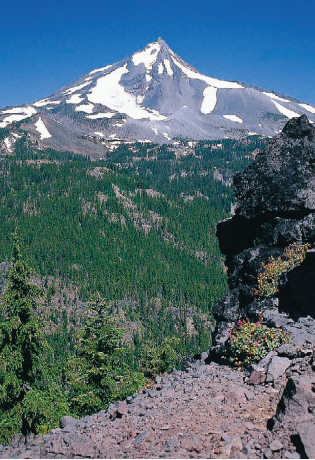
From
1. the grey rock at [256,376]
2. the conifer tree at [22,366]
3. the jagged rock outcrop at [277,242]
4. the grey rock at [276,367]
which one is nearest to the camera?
the grey rock at [276,367]

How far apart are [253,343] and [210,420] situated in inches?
137

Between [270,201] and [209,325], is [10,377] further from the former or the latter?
[209,325]

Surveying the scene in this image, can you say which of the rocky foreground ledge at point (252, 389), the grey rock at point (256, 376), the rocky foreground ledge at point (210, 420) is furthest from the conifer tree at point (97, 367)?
the grey rock at point (256, 376)

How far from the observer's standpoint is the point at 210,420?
28.2ft

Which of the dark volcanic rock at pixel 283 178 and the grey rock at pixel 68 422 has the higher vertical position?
the dark volcanic rock at pixel 283 178

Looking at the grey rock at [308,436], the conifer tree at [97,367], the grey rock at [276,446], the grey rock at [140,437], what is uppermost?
the grey rock at [308,436]

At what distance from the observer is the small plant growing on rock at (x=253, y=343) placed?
1141 cm

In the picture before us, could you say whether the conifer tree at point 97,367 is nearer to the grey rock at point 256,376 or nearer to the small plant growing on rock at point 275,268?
the small plant growing on rock at point 275,268

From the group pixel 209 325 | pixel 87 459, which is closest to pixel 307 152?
pixel 87 459

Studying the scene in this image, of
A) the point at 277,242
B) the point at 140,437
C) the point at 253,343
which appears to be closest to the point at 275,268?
the point at 277,242

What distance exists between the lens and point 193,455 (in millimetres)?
7277

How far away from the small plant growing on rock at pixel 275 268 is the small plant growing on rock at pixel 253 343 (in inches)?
129

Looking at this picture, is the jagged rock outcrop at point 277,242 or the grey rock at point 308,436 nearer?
the grey rock at point 308,436

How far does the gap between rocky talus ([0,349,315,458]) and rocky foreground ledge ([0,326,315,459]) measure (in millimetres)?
18
